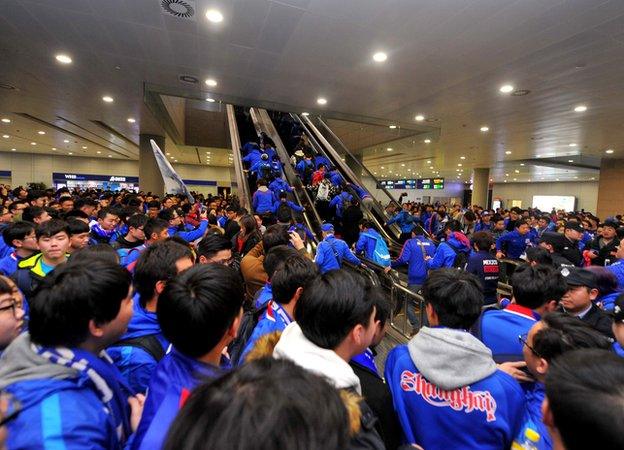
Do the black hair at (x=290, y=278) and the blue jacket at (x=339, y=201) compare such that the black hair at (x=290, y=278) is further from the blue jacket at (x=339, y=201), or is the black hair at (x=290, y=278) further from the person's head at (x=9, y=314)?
the blue jacket at (x=339, y=201)

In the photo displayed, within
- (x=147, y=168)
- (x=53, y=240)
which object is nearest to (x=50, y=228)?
(x=53, y=240)

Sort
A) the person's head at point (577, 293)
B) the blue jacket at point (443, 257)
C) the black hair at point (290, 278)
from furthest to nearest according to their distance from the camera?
the blue jacket at point (443, 257) < the person's head at point (577, 293) < the black hair at point (290, 278)

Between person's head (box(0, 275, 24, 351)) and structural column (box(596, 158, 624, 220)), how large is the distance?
22526 mm

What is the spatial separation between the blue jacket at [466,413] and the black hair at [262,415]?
906mm

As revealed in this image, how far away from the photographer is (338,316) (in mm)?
1323

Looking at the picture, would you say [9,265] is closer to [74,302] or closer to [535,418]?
[74,302]

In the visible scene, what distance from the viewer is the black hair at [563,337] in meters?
1.29

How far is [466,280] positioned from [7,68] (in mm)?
10039

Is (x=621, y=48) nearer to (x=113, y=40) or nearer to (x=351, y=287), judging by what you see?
(x=351, y=287)

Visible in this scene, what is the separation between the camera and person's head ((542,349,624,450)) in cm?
71

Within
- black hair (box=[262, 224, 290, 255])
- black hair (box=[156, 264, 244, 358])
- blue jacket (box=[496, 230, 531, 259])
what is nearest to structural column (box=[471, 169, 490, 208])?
blue jacket (box=[496, 230, 531, 259])

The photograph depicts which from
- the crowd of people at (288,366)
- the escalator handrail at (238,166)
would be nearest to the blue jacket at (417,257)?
the crowd of people at (288,366)

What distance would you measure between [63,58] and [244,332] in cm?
760

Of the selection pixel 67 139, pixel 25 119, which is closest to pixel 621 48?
pixel 25 119
